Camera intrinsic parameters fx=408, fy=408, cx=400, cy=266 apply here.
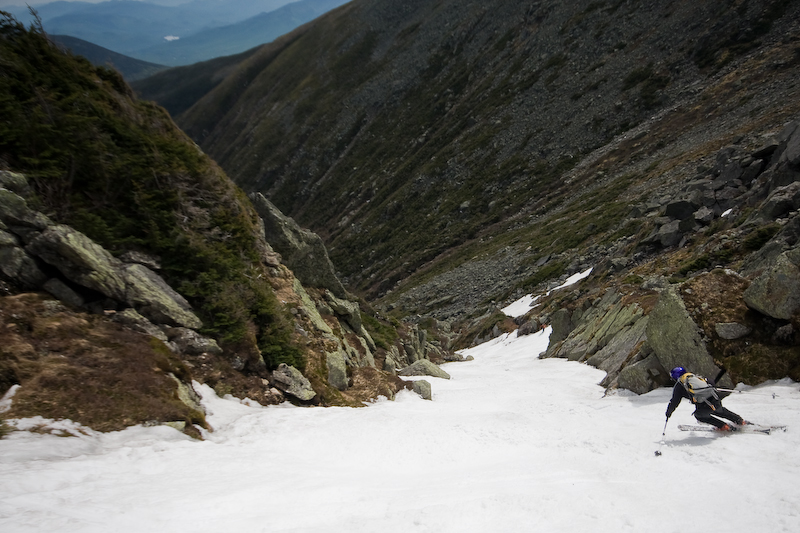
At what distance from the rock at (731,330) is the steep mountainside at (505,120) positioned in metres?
27.6

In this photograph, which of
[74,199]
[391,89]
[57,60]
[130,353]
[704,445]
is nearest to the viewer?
[704,445]

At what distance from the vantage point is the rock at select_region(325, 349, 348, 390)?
1494 centimetres

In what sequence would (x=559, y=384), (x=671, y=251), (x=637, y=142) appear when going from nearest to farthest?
(x=559, y=384), (x=671, y=251), (x=637, y=142)

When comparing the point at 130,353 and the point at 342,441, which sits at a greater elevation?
the point at 130,353

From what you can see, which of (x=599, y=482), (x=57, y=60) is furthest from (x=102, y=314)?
(x=599, y=482)

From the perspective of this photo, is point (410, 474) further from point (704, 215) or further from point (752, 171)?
point (752, 171)

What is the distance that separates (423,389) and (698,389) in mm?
9707

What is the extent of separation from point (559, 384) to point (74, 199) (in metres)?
18.3

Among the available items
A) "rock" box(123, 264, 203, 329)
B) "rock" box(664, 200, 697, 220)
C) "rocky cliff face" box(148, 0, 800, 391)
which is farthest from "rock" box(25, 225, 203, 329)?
"rock" box(664, 200, 697, 220)

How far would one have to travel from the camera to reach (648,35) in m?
66.2

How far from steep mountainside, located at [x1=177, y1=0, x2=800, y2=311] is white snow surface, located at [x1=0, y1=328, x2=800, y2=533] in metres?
32.5

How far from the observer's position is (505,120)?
252ft

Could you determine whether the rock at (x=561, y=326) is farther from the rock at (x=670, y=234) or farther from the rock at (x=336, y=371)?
the rock at (x=336, y=371)

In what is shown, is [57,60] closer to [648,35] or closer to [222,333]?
[222,333]
